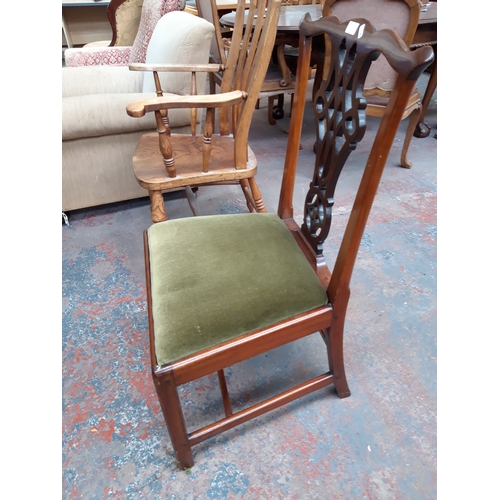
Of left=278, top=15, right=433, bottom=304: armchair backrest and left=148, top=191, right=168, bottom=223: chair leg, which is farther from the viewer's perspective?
left=148, top=191, right=168, bottom=223: chair leg

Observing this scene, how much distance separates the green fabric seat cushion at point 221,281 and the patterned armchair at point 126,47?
1877mm

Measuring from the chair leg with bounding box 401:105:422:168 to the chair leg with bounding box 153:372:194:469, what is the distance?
2234mm

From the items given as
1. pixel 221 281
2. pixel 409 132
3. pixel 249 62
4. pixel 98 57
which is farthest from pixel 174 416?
pixel 98 57

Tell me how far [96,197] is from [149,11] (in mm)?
1357

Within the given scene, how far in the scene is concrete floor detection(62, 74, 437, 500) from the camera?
0.98m

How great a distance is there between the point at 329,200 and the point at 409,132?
5.84 feet

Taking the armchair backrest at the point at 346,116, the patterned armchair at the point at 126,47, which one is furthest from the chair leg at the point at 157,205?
the patterned armchair at the point at 126,47

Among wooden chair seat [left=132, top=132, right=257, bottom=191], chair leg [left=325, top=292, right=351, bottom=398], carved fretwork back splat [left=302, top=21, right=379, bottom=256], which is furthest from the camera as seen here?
wooden chair seat [left=132, top=132, right=257, bottom=191]

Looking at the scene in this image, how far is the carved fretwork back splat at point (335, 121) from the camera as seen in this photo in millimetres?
735

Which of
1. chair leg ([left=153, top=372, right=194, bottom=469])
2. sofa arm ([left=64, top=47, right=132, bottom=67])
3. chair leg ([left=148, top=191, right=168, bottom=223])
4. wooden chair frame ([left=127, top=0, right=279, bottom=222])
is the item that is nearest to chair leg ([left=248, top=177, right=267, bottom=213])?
wooden chair frame ([left=127, top=0, right=279, bottom=222])

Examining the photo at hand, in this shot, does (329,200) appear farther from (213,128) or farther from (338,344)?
(213,128)

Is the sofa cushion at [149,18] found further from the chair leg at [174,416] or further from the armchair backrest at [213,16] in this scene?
the chair leg at [174,416]

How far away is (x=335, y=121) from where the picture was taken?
2.79 feet

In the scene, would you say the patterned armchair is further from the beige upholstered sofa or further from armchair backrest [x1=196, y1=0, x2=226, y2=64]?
the beige upholstered sofa
